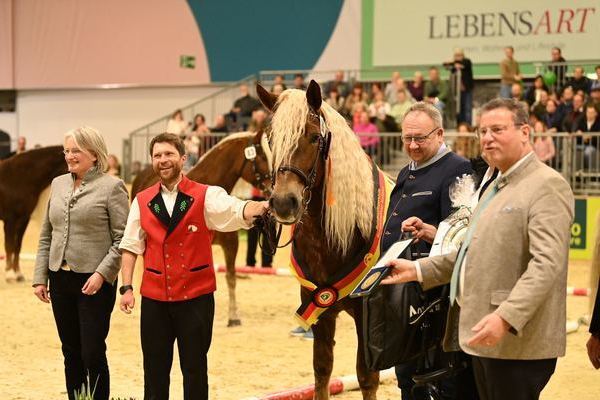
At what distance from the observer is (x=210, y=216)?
418 centimetres

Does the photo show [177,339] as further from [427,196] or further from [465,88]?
[465,88]

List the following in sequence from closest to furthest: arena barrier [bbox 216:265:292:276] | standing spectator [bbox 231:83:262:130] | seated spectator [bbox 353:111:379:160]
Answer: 1. arena barrier [bbox 216:265:292:276]
2. seated spectator [bbox 353:111:379:160]
3. standing spectator [bbox 231:83:262:130]

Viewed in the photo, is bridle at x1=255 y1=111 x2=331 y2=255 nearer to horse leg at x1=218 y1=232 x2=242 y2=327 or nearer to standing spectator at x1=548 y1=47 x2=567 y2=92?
horse leg at x1=218 y1=232 x2=242 y2=327

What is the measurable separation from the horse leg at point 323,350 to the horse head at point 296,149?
0.78 meters

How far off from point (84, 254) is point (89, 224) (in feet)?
0.52

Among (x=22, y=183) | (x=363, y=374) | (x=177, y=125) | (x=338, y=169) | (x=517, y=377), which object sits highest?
(x=177, y=125)

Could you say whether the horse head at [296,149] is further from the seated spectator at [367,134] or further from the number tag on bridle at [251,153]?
the seated spectator at [367,134]

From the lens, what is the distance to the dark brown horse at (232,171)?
8297 millimetres

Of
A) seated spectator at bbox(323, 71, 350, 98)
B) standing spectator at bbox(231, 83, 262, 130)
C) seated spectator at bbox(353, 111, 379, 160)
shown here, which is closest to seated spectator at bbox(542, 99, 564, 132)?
seated spectator at bbox(353, 111, 379, 160)

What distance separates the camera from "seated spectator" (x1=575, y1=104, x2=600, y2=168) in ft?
44.9

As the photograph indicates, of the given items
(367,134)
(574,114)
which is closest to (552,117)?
(574,114)

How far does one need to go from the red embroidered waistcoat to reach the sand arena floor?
1775 mm

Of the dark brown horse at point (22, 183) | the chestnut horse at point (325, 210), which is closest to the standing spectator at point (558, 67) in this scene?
the dark brown horse at point (22, 183)

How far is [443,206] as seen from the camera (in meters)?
4.16
